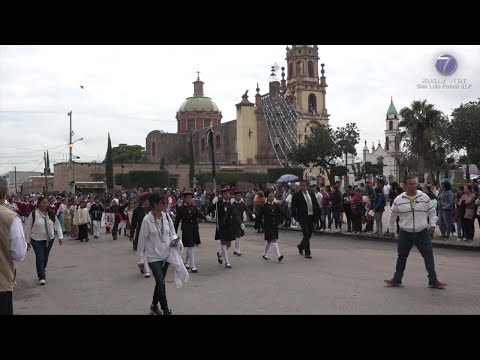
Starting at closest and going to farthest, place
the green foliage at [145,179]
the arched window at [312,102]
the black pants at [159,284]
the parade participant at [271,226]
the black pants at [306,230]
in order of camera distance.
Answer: the black pants at [159,284] → the parade participant at [271,226] → the black pants at [306,230] → the green foliage at [145,179] → the arched window at [312,102]

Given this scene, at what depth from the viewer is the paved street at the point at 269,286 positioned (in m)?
7.62

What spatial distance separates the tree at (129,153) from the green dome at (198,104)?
34.8ft

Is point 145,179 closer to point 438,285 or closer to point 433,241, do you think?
point 433,241

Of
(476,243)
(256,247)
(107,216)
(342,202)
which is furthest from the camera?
(107,216)

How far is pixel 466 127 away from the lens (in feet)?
169

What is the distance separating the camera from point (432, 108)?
35.4 m

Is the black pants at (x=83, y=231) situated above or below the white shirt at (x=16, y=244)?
below

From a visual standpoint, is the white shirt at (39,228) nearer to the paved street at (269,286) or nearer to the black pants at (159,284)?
the paved street at (269,286)

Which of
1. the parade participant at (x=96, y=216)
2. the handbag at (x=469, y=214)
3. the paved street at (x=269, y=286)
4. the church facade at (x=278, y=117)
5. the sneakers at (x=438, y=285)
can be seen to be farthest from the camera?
the church facade at (x=278, y=117)

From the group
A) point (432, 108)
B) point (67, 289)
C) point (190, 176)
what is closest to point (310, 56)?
point (190, 176)

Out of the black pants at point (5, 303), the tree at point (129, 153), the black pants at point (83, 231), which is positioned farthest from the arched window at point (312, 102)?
the black pants at point (5, 303)

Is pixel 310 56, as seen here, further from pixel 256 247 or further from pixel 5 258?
pixel 5 258
